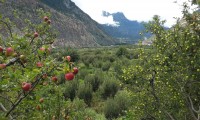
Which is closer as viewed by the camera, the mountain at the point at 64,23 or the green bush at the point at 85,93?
the green bush at the point at 85,93

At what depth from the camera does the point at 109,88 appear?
64.2ft

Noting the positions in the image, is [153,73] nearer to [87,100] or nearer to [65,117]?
[65,117]

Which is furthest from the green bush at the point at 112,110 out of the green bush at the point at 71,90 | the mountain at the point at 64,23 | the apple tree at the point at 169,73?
the mountain at the point at 64,23

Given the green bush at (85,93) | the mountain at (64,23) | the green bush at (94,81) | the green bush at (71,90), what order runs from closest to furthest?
the green bush at (85,93)
the green bush at (71,90)
the green bush at (94,81)
the mountain at (64,23)

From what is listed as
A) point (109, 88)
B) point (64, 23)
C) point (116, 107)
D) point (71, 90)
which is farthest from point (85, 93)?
point (64, 23)

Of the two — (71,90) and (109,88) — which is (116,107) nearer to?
(109,88)

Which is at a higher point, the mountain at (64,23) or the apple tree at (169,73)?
the apple tree at (169,73)

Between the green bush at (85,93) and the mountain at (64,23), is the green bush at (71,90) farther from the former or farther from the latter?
the mountain at (64,23)

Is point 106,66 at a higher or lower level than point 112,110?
lower

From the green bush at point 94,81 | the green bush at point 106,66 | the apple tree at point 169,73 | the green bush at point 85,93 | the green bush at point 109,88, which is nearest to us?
the apple tree at point 169,73

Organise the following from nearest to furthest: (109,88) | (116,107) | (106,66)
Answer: (116,107) < (109,88) < (106,66)

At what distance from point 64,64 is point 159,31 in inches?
201

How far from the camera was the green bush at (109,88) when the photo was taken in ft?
63.8

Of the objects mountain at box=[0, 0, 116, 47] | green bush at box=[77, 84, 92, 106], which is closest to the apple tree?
green bush at box=[77, 84, 92, 106]
